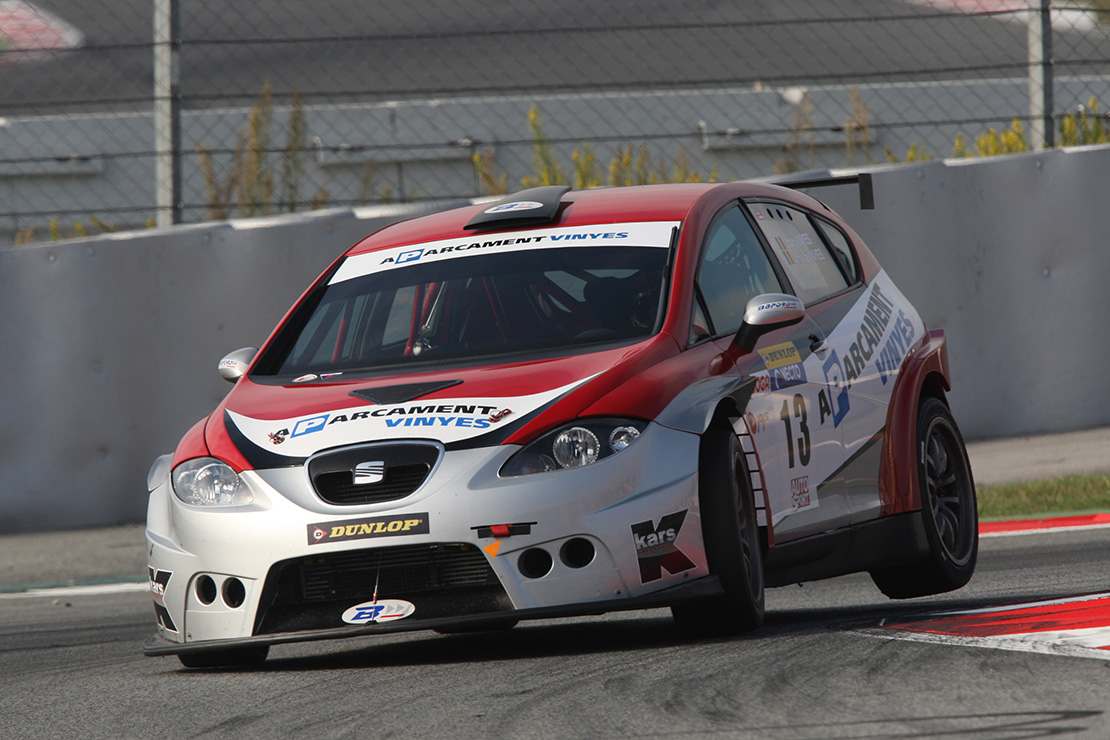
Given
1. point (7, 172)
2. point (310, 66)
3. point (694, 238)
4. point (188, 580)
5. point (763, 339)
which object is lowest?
point (188, 580)

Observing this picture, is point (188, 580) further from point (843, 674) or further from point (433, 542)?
point (843, 674)

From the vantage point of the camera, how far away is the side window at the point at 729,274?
5820mm

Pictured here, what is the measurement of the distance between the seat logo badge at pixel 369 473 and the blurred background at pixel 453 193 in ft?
17.1

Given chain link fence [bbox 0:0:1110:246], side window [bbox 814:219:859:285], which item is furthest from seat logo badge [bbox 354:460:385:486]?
chain link fence [bbox 0:0:1110:246]

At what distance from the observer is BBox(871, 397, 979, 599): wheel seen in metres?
6.50

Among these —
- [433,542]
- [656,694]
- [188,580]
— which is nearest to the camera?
[656,694]

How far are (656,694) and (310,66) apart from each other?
1862 cm

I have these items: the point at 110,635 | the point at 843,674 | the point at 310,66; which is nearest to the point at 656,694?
the point at 843,674

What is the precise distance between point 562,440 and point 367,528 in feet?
2.07

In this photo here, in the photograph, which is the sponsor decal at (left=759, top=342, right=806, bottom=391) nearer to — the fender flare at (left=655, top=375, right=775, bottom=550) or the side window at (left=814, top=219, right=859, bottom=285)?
the fender flare at (left=655, top=375, right=775, bottom=550)

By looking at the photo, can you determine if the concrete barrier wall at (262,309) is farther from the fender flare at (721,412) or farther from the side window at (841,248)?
the fender flare at (721,412)

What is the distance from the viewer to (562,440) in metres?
4.97

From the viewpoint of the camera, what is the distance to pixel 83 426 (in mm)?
9891

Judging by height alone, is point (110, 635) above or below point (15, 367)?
below
